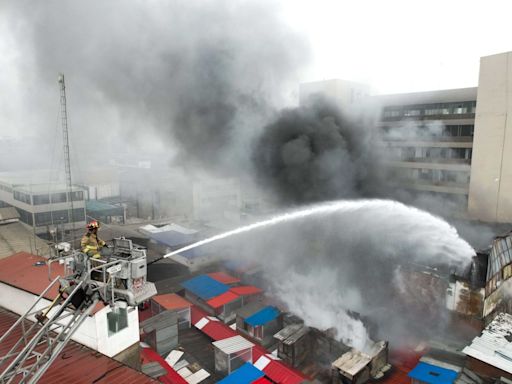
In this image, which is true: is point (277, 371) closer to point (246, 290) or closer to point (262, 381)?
point (262, 381)

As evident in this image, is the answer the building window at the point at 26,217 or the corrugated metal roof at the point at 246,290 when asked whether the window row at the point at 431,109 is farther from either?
the building window at the point at 26,217

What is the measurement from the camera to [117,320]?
1128 centimetres

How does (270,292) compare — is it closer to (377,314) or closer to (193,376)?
(377,314)

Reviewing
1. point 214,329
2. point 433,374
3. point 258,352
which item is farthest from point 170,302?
point 433,374

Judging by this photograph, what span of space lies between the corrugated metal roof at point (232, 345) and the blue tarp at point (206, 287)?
415cm

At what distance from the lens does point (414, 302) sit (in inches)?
669

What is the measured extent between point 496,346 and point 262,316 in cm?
894

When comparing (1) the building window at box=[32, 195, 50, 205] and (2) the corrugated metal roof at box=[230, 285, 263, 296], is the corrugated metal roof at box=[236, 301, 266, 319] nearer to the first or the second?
(2) the corrugated metal roof at box=[230, 285, 263, 296]

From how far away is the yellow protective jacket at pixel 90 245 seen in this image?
601cm

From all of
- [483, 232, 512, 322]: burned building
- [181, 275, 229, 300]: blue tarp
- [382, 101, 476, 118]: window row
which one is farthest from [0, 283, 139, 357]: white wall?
[382, 101, 476, 118]: window row

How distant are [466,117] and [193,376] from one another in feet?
86.6

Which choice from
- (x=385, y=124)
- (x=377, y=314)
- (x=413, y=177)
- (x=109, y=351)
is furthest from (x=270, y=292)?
(x=385, y=124)

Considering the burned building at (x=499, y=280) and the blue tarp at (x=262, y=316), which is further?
the blue tarp at (x=262, y=316)

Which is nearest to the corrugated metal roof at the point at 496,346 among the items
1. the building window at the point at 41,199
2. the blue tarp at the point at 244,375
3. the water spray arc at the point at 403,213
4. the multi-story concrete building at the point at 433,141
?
the water spray arc at the point at 403,213
